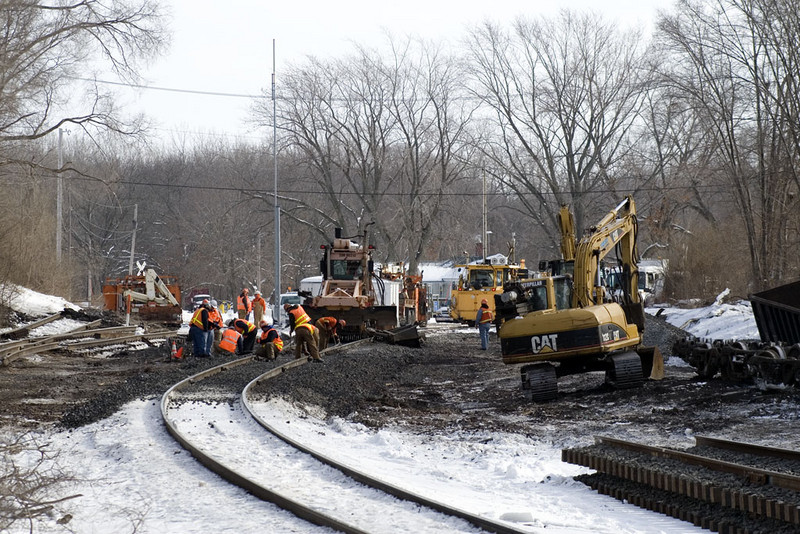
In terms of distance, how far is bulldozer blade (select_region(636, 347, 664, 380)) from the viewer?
16516 mm

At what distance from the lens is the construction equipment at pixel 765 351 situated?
549 inches

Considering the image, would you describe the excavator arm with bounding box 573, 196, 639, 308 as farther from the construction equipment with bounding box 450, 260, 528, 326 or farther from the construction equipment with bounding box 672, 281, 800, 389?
the construction equipment with bounding box 450, 260, 528, 326

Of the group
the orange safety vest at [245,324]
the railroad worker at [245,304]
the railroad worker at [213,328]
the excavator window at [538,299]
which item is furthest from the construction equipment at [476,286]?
the excavator window at [538,299]

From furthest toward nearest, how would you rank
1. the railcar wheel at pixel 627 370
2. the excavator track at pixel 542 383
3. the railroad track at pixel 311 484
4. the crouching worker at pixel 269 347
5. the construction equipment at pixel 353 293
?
the construction equipment at pixel 353 293 < the crouching worker at pixel 269 347 < the railcar wheel at pixel 627 370 < the excavator track at pixel 542 383 < the railroad track at pixel 311 484

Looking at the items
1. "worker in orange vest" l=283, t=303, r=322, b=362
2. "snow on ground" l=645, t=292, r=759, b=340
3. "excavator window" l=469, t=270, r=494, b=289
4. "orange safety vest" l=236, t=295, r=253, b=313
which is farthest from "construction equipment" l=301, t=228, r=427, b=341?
"snow on ground" l=645, t=292, r=759, b=340

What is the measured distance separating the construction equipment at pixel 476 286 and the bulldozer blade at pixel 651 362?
20371 millimetres

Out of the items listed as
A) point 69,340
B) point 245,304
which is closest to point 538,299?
point 69,340

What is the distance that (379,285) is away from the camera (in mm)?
30016

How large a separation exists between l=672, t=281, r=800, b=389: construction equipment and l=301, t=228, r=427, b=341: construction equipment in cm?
1151

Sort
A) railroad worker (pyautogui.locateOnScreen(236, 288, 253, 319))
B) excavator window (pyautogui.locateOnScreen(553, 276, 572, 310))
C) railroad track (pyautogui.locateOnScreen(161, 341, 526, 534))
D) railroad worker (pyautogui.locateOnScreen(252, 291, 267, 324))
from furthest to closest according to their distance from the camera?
railroad worker (pyautogui.locateOnScreen(252, 291, 267, 324)), railroad worker (pyautogui.locateOnScreen(236, 288, 253, 319)), excavator window (pyautogui.locateOnScreen(553, 276, 572, 310)), railroad track (pyautogui.locateOnScreen(161, 341, 526, 534))

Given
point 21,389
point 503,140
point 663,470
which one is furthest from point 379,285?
point 503,140

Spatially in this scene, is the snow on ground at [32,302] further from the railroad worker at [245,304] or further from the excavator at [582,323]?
the excavator at [582,323]

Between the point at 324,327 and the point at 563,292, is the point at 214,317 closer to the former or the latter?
the point at 324,327

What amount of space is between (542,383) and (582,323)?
1.30 m
